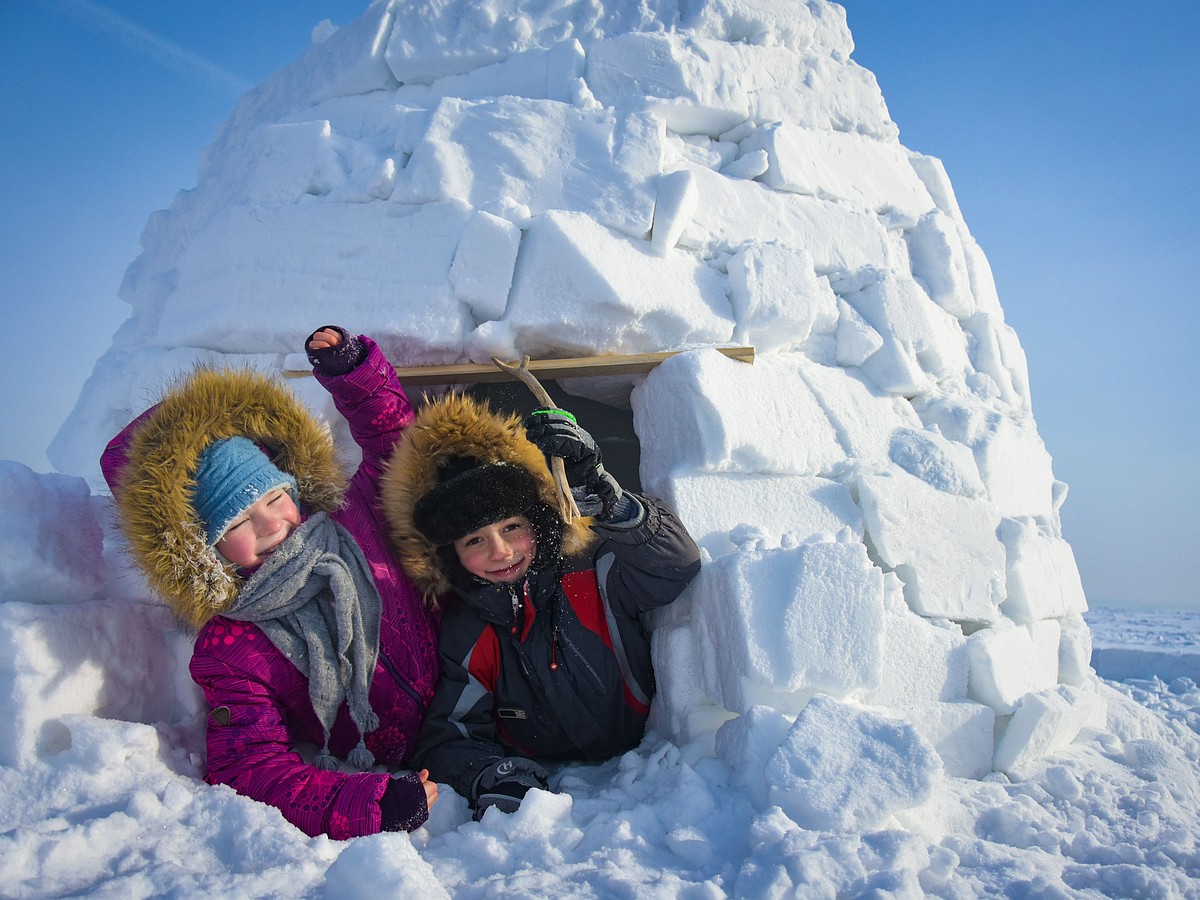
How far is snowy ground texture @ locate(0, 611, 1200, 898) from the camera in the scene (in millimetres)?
A: 1157

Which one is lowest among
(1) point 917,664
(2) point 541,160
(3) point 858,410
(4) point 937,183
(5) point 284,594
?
(1) point 917,664

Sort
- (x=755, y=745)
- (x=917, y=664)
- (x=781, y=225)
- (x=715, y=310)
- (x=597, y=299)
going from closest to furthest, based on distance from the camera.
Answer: (x=755, y=745) → (x=917, y=664) → (x=597, y=299) → (x=715, y=310) → (x=781, y=225)

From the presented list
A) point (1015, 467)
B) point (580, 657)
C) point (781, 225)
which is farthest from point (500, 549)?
point (1015, 467)

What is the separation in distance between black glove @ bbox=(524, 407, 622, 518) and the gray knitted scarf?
0.56 m

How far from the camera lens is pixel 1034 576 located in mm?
2324

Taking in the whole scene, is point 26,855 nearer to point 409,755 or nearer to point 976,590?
point 409,755

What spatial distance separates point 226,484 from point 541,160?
58.9 inches

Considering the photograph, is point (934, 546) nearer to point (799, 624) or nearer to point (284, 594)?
point (799, 624)

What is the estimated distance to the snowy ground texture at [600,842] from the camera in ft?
3.80

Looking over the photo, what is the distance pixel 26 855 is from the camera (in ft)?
A: 3.83

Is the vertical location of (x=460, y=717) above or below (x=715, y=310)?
below

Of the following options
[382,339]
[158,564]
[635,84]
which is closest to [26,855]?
[158,564]

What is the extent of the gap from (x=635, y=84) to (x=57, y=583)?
2321 millimetres

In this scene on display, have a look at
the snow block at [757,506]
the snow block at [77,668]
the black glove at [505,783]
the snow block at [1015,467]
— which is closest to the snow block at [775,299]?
the snow block at [757,506]
